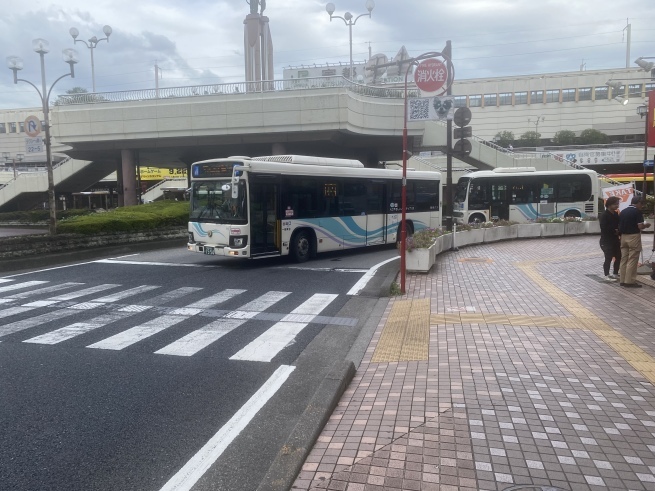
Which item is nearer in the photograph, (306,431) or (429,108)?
(306,431)

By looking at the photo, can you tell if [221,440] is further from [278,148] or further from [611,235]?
[278,148]

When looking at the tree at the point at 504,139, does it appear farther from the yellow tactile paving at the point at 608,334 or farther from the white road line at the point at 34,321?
the white road line at the point at 34,321

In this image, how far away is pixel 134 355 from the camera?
25.8ft

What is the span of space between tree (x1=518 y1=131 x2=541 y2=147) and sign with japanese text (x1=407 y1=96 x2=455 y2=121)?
5411 cm

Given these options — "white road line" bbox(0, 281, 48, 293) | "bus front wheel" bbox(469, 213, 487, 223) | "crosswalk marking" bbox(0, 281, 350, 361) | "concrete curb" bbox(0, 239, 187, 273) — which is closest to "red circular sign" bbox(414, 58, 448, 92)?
"crosswalk marking" bbox(0, 281, 350, 361)

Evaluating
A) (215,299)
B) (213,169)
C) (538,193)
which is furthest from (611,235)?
(538,193)

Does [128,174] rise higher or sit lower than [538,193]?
higher

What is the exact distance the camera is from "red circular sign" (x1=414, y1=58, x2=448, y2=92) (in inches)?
547

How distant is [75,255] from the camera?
1880 cm

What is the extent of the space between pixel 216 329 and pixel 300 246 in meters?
8.56

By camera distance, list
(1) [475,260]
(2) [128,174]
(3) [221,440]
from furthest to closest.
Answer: (2) [128,174], (1) [475,260], (3) [221,440]

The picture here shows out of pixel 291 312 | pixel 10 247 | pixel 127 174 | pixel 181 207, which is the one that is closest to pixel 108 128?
pixel 127 174

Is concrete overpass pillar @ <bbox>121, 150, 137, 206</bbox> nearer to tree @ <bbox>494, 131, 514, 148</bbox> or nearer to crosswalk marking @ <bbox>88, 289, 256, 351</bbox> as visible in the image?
crosswalk marking @ <bbox>88, 289, 256, 351</bbox>

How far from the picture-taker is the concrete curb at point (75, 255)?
16797mm
